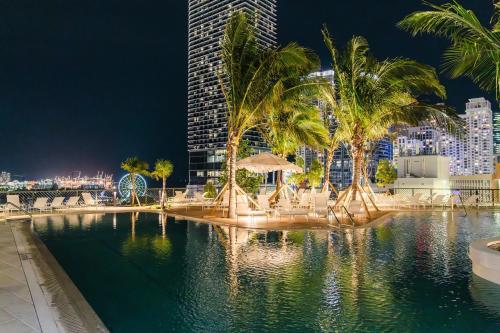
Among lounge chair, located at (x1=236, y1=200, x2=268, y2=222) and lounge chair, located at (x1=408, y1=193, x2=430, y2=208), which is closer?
lounge chair, located at (x1=236, y1=200, x2=268, y2=222)

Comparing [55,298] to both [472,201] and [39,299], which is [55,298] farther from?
[472,201]

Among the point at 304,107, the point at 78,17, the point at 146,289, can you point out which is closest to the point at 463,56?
the point at 146,289

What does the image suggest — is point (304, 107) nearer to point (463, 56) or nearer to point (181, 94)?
point (463, 56)

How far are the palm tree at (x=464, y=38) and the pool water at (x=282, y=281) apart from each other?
141 inches

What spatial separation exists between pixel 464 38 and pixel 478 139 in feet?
382

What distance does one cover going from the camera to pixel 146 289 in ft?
19.0

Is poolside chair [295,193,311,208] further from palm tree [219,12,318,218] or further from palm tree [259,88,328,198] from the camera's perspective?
palm tree [219,12,318,218]

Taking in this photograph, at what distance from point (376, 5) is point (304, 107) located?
36.7 metres

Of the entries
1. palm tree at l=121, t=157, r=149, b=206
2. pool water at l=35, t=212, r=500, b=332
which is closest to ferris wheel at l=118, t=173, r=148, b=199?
palm tree at l=121, t=157, r=149, b=206

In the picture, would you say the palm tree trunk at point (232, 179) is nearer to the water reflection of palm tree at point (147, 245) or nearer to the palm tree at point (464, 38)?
the water reflection of palm tree at point (147, 245)

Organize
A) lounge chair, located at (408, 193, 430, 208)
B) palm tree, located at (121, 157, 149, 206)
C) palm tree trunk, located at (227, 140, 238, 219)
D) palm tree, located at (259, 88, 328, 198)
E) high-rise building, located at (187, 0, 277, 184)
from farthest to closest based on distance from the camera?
high-rise building, located at (187, 0, 277, 184) → palm tree, located at (121, 157, 149, 206) → lounge chair, located at (408, 193, 430, 208) → palm tree, located at (259, 88, 328, 198) → palm tree trunk, located at (227, 140, 238, 219)

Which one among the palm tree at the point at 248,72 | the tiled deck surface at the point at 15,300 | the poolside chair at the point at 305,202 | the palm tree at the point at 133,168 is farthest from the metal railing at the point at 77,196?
the tiled deck surface at the point at 15,300

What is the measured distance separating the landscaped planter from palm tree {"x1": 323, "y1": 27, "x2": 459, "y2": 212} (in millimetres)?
8042

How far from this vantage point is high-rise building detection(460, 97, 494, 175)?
80.2 metres
